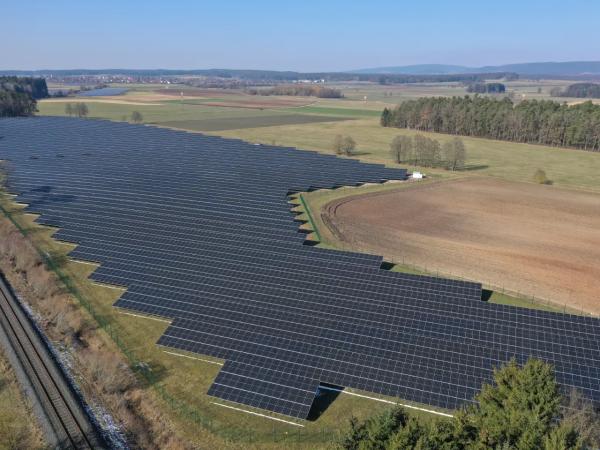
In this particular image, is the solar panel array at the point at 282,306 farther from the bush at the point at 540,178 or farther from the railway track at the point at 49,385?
the bush at the point at 540,178

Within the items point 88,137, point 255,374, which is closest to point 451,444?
point 255,374

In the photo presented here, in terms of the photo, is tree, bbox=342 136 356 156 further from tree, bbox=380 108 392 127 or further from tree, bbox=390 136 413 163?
tree, bbox=380 108 392 127

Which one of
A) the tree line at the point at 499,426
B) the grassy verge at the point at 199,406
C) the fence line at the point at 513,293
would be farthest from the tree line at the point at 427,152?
the tree line at the point at 499,426

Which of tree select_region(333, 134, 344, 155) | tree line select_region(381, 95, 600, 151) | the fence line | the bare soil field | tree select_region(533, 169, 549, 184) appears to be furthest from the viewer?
tree line select_region(381, 95, 600, 151)

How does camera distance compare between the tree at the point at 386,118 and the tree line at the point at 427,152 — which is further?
the tree at the point at 386,118

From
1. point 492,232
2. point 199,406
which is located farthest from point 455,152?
point 199,406

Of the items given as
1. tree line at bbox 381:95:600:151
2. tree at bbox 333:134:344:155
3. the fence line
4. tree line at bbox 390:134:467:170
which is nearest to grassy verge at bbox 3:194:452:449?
the fence line
